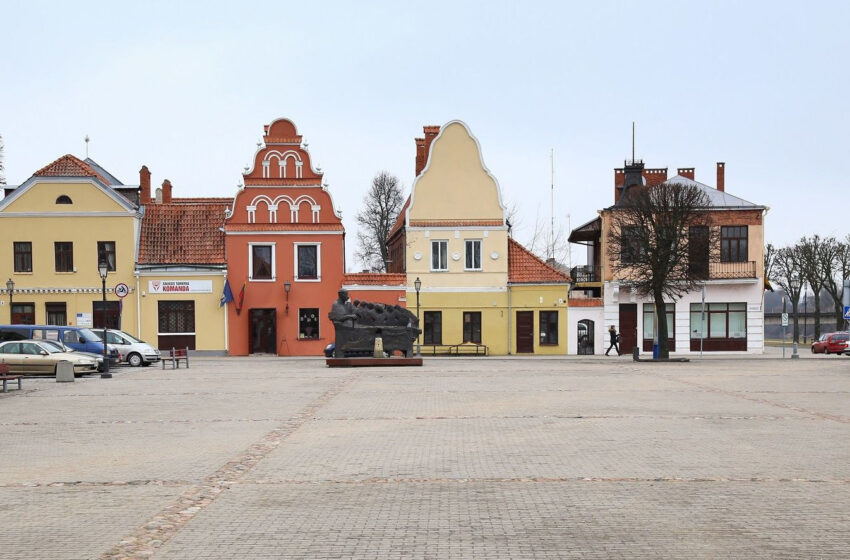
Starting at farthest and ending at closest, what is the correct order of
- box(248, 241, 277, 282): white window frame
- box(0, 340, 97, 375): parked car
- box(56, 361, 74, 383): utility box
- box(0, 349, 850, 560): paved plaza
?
1. box(248, 241, 277, 282): white window frame
2. box(0, 340, 97, 375): parked car
3. box(56, 361, 74, 383): utility box
4. box(0, 349, 850, 560): paved plaza

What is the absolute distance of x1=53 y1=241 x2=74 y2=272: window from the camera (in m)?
47.4

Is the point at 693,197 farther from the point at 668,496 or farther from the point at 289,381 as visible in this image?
the point at 668,496

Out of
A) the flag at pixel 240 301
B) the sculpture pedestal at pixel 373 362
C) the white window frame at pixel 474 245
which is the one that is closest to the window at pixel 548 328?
the white window frame at pixel 474 245

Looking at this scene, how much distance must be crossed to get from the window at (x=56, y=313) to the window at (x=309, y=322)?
1198cm

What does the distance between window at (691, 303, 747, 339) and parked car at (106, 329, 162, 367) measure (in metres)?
27.8

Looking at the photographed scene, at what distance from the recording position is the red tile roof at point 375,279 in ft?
157

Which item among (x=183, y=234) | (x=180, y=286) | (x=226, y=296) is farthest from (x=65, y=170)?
(x=226, y=296)

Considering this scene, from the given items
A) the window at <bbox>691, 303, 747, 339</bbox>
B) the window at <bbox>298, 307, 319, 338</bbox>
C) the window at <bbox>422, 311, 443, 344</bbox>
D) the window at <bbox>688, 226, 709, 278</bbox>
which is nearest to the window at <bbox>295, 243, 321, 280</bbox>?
the window at <bbox>298, 307, 319, 338</bbox>

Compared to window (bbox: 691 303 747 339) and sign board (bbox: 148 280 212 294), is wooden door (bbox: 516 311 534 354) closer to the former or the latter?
window (bbox: 691 303 747 339)

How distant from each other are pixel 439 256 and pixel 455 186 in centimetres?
381

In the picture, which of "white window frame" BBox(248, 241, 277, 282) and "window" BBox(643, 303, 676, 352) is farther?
"window" BBox(643, 303, 676, 352)

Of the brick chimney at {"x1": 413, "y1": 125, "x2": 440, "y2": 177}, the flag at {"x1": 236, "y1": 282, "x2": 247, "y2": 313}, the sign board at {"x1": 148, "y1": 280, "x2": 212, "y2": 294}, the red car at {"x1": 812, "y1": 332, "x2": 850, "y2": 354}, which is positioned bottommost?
the red car at {"x1": 812, "y1": 332, "x2": 850, "y2": 354}

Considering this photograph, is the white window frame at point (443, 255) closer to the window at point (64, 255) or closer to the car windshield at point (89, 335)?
the car windshield at point (89, 335)

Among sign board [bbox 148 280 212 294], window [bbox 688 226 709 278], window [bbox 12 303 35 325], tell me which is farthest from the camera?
sign board [bbox 148 280 212 294]
